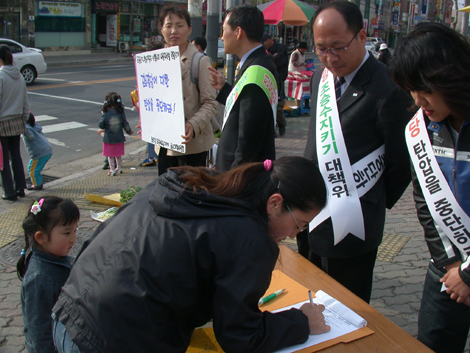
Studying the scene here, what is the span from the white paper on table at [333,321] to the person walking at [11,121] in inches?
179

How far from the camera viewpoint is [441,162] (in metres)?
1.87

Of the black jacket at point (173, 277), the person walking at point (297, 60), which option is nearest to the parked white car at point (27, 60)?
the person walking at point (297, 60)

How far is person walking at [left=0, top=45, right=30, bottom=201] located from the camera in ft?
17.1

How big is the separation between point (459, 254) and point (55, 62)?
71.8 ft

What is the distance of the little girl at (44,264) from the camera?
6.73ft

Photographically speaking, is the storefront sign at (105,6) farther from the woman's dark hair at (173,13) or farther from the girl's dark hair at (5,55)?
the woman's dark hair at (173,13)

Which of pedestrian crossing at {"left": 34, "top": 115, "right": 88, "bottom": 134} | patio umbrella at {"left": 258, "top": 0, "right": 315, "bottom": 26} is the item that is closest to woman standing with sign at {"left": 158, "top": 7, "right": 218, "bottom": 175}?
pedestrian crossing at {"left": 34, "top": 115, "right": 88, "bottom": 134}

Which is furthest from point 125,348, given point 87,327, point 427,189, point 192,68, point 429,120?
point 192,68

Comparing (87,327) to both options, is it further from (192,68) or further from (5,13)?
(5,13)

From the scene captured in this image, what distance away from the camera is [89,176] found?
21.0ft

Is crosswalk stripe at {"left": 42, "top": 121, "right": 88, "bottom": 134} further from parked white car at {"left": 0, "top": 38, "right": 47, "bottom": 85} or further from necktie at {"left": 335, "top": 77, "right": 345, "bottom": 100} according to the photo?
necktie at {"left": 335, "top": 77, "right": 345, "bottom": 100}

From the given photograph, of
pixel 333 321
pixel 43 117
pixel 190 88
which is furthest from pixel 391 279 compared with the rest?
pixel 43 117

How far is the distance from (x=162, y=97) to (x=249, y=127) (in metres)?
0.99

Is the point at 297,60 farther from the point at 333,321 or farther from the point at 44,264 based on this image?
the point at 333,321
